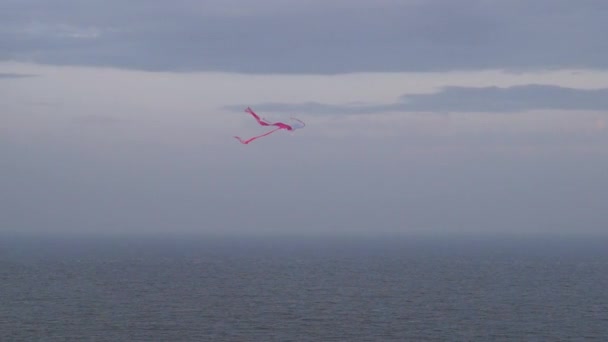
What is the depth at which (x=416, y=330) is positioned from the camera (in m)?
62.5

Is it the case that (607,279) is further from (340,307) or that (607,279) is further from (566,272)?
(340,307)

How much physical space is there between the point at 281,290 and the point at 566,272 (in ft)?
171

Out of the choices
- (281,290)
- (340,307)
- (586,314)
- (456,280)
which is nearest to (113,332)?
(340,307)

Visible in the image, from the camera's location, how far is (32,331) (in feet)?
200

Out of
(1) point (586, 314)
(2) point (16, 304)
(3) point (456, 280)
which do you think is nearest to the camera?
(1) point (586, 314)

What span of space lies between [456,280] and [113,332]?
57.2 meters

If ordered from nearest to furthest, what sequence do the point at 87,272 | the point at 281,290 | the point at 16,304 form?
the point at 16,304
the point at 281,290
the point at 87,272

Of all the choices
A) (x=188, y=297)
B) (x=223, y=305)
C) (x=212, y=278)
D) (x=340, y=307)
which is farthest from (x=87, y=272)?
(x=340, y=307)

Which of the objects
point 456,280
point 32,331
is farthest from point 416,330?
point 456,280

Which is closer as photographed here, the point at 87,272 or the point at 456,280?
the point at 456,280

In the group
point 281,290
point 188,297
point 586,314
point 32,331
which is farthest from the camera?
point 281,290

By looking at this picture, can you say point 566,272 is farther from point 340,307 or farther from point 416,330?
point 416,330

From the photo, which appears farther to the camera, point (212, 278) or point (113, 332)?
point (212, 278)

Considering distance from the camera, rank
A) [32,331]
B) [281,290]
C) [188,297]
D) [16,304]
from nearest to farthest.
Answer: [32,331], [16,304], [188,297], [281,290]
